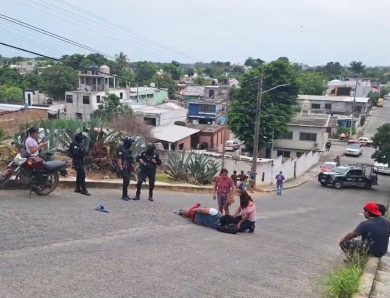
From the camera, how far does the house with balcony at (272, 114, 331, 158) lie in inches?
1934

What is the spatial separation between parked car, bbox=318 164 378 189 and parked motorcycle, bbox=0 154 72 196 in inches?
1042

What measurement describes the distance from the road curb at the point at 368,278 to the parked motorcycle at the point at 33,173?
6.54 m

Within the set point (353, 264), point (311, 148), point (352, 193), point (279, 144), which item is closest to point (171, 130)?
point (279, 144)

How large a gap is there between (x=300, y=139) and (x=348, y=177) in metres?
16.7

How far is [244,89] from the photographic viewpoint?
43.7 m

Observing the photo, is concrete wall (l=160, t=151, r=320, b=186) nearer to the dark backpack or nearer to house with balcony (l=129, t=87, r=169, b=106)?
the dark backpack

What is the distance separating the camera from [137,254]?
7102 mm

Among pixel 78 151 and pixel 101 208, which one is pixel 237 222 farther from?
pixel 78 151

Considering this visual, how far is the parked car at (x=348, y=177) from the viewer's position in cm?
3341

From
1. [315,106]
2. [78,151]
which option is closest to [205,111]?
[315,106]

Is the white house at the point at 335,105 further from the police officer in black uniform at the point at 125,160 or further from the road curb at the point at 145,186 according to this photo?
the police officer in black uniform at the point at 125,160

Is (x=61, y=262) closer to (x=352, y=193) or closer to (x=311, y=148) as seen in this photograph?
(x=352, y=193)

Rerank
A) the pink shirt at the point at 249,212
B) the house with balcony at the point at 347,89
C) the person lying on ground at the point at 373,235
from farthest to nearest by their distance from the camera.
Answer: the house with balcony at the point at 347,89, the pink shirt at the point at 249,212, the person lying on ground at the point at 373,235

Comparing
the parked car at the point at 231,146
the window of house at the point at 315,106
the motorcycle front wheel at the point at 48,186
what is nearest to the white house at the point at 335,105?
the window of house at the point at 315,106
